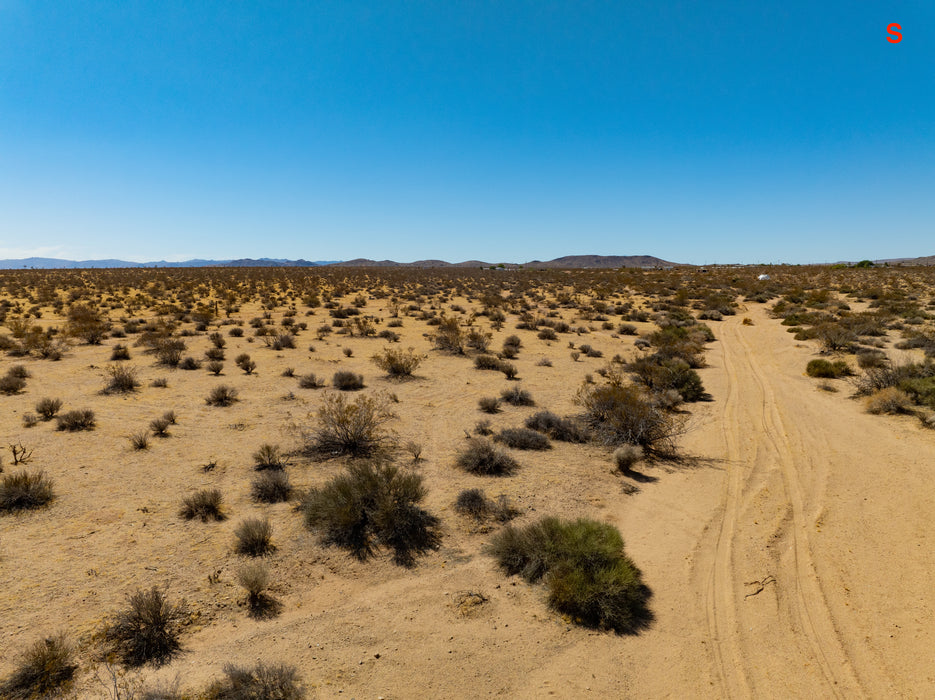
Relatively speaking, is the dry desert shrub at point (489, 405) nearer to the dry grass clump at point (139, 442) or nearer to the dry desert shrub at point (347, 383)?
the dry desert shrub at point (347, 383)

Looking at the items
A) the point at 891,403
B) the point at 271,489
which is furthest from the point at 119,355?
the point at 891,403

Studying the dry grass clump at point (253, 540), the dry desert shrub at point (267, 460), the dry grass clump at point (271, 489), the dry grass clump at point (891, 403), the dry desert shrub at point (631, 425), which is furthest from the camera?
the dry grass clump at point (891, 403)

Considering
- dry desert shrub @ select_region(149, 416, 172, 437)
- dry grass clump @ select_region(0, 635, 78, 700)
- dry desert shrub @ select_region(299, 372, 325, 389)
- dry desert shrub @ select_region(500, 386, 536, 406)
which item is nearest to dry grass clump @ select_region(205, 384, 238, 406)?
dry desert shrub @ select_region(149, 416, 172, 437)

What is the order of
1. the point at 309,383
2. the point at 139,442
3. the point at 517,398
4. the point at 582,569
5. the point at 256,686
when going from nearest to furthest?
the point at 256,686 → the point at 582,569 → the point at 139,442 → the point at 517,398 → the point at 309,383

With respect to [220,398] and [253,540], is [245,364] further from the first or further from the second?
[253,540]

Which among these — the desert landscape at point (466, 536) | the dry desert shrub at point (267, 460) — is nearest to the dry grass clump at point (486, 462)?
the desert landscape at point (466, 536)

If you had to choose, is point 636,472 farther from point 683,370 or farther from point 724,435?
point 683,370
